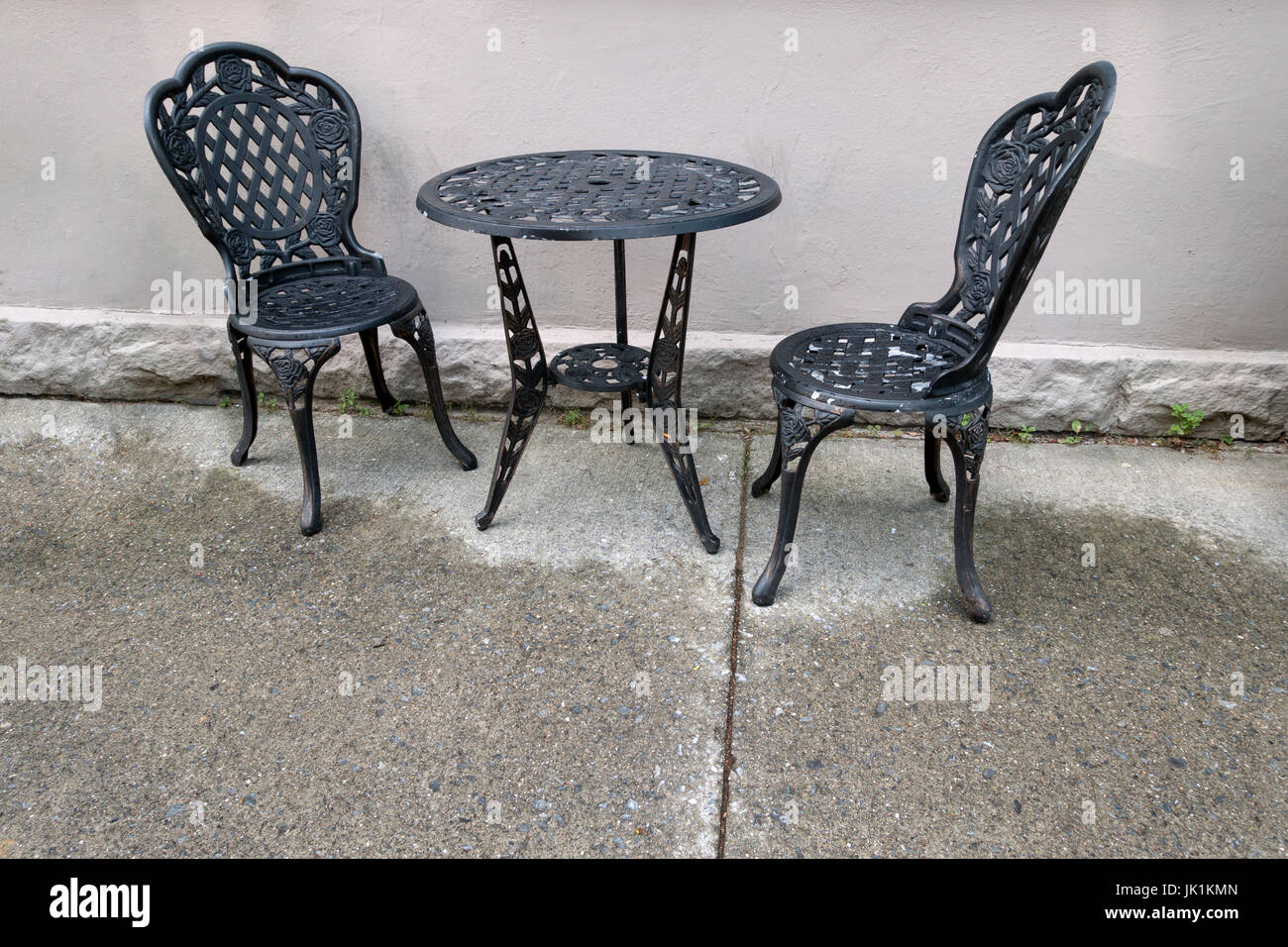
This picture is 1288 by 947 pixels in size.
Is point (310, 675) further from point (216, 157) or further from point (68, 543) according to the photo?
point (216, 157)

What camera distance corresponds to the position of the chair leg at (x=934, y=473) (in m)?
2.99

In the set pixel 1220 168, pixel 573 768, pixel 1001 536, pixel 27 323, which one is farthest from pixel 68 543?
pixel 1220 168

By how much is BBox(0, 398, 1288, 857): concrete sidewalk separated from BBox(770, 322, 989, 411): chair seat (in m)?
0.60

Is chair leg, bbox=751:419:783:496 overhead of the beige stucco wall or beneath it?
beneath

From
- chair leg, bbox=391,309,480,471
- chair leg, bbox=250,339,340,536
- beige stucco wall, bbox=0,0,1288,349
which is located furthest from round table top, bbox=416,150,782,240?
chair leg, bbox=250,339,340,536

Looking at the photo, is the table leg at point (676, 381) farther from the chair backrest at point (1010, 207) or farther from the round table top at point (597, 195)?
the chair backrest at point (1010, 207)

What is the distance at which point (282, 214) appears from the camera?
3281mm

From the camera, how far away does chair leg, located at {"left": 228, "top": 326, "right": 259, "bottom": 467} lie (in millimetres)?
3143

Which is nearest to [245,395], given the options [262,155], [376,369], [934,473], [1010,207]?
[376,369]

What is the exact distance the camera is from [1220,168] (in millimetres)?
3092

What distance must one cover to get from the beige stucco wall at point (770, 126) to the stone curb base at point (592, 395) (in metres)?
0.09

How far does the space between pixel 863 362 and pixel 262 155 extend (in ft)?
6.93

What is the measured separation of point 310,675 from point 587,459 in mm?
1297

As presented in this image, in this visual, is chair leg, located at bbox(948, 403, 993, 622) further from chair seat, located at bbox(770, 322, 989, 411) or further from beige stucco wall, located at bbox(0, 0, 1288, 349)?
beige stucco wall, located at bbox(0, 0, 1288, 349)
